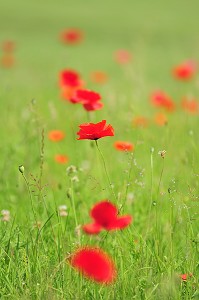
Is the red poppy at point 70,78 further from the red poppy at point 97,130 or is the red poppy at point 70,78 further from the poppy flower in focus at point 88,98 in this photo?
the red poppy at point 97,130

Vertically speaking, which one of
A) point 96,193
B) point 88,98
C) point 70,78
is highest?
point 70,78

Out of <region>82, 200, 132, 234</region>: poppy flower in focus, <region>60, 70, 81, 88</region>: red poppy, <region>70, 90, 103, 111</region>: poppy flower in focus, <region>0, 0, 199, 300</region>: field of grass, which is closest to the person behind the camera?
<region>82, 200, 132, 234</region>: poppy flower in focus

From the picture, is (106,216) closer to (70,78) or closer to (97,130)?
(97,130)

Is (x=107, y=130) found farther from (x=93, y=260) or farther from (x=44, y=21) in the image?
(x=44, y=21)

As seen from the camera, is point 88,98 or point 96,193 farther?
point 96,193

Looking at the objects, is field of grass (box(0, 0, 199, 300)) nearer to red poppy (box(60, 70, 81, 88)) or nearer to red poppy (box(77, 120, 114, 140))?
red poppy (box(77, 120, 114, 140))

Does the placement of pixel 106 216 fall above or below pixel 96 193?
above

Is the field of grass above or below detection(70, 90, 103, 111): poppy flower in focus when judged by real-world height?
below

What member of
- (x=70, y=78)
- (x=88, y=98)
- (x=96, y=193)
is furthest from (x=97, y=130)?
(x=70, y=78)

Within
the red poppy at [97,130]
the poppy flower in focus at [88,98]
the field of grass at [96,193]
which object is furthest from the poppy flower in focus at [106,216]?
the poppy flower in focus at [88,98]

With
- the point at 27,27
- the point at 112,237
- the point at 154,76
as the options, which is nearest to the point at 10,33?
the point at 27,27

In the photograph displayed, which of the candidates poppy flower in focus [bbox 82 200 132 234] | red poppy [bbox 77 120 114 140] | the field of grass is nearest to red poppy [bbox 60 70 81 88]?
the field of grass
